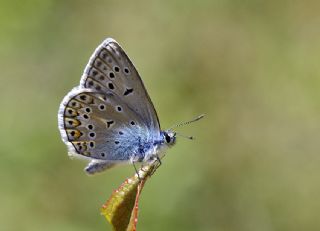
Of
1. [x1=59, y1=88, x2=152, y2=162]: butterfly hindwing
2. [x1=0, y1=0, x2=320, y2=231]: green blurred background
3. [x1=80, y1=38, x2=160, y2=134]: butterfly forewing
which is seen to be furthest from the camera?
[x1=0, y1=0, x2=320, y2=231]: green blurred background

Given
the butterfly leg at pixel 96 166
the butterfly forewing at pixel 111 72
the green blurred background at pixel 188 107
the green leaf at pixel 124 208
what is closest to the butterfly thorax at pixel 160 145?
the butterfly leg at pixel 96 166

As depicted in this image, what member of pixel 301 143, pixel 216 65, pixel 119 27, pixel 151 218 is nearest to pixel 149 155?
pixel 151 218

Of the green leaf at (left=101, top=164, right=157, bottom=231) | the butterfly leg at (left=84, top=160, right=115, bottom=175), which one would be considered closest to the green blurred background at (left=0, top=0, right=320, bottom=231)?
the butterfly leg at (left=84, top=160, right=115, bottom=175)

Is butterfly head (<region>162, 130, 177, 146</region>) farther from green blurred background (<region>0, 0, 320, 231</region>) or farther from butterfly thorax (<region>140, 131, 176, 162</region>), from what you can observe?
green blurred background (<region>0, 0, 320, 231</region>)

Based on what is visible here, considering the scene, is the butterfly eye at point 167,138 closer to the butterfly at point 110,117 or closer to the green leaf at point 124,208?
the butterfly at point 110,117

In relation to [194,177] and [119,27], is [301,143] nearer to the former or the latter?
[194,177]

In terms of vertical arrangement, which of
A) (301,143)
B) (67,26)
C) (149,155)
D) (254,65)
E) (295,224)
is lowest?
(295,224)

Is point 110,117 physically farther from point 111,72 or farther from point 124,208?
point 124,208
